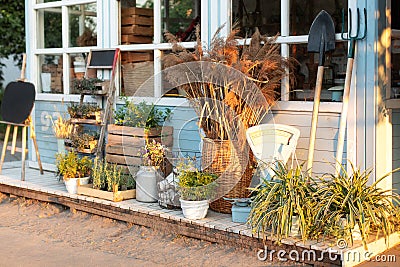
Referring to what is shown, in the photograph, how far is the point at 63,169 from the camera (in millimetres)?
6328

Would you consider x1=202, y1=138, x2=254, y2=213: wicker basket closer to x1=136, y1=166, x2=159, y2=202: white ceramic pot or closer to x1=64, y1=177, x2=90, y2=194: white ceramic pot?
x1=136, y1=166, x2=159, y2=202: white ceramic pot

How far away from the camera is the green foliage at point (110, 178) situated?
19.5 ft

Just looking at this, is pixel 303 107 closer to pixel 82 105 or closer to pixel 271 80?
pixel 271 80

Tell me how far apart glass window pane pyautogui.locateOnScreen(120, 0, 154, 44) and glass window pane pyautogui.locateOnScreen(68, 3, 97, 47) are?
1.61 feet

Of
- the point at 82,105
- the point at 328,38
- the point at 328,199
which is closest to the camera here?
the point at 328,199

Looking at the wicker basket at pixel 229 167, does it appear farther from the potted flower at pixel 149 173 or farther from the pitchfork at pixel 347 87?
the pitchfork at pixel 347 87

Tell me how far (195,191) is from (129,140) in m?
1.25

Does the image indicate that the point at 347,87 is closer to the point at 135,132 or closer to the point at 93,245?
the point at 135,132

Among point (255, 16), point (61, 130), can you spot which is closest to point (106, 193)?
point (61, 130)

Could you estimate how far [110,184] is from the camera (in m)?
5.91

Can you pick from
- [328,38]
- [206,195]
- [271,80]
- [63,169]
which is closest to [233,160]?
[206,195]

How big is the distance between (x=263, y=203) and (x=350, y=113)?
3.61ft

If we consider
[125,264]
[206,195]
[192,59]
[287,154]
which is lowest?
[125,264]

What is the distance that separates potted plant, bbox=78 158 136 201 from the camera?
19.2ft
